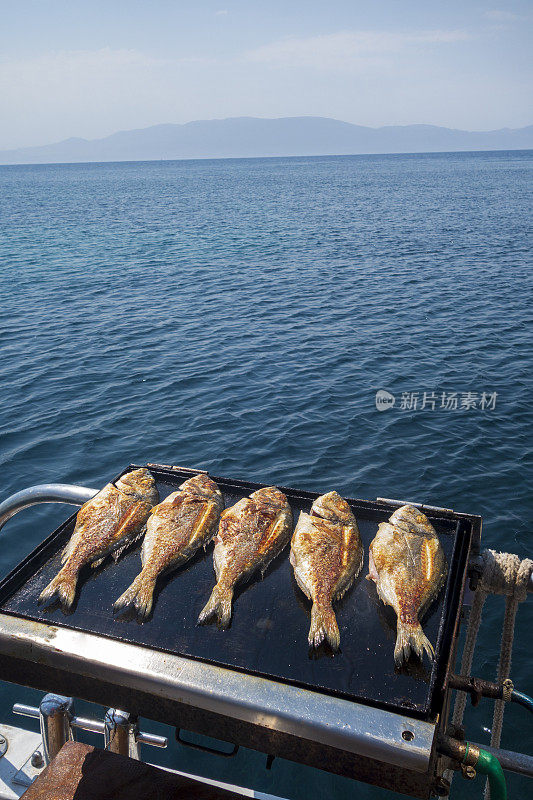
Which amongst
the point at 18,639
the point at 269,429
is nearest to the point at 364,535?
the point at 18,639

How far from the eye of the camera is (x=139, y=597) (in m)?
2.89

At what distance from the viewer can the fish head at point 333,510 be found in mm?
3508

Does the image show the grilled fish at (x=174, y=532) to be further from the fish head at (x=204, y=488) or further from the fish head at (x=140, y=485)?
the fish head at (x=140, y=485)

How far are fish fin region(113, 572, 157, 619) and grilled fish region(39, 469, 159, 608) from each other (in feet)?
0.84

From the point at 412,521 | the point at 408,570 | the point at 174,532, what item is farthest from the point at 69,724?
the point at 412,521

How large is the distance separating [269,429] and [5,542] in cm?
690

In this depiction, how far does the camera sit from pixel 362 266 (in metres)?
35.4

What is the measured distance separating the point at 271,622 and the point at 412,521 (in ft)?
3.31

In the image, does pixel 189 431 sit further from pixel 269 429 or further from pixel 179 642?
pixel 179 642

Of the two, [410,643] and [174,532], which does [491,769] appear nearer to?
[410,643]

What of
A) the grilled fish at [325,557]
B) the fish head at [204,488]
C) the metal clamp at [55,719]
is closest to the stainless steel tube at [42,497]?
the fish head at [204,488]

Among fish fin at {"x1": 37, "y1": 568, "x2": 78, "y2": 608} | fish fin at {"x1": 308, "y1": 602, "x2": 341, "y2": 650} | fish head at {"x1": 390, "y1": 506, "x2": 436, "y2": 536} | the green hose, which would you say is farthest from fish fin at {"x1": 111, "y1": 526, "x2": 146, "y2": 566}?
the green hose

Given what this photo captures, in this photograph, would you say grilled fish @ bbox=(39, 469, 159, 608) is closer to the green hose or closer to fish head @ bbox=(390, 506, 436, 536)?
fish head @ bbox=(390, 506, 436, 536)

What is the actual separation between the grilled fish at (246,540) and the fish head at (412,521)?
2.01 ft
